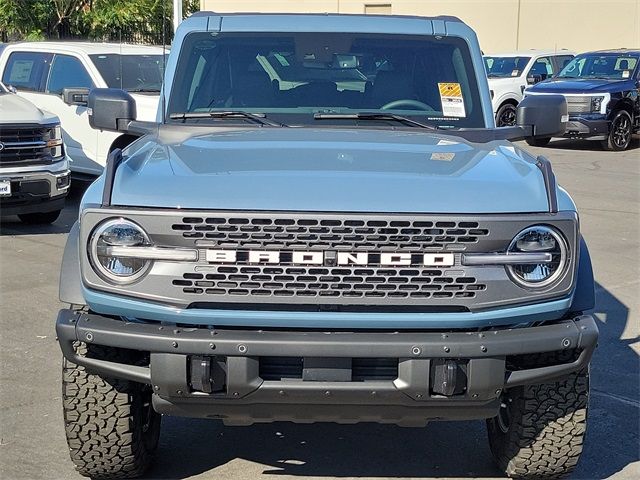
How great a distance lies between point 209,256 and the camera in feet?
11.6

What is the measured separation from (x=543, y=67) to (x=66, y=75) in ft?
43.3

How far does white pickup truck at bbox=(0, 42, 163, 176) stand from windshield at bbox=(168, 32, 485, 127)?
21.4 feet

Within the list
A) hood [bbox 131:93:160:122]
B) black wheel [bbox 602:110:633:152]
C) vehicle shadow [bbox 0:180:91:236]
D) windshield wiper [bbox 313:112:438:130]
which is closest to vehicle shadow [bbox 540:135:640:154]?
black wheel [bbox 602:110:633:152]

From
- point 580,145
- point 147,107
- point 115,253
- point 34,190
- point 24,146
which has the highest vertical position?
point 115,253

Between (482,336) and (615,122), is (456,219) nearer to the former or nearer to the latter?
(482,336)

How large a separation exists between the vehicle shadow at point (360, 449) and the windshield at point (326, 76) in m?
1.51

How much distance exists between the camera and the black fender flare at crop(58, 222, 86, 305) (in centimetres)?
380

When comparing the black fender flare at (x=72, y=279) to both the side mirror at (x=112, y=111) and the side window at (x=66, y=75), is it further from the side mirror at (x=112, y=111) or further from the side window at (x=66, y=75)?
the side window at (x=66, y=75)

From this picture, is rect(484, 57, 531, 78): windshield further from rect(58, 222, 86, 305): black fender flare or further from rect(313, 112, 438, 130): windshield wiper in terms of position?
rect(58, 222, 86, 305): black fender flare

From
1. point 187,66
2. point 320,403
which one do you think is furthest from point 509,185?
point 187,66

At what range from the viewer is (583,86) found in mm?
18500

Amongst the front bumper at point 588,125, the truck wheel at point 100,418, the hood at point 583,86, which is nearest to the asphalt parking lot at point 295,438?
the truck wheel at point 100,418

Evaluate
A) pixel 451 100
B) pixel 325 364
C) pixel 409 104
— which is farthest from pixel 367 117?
pixel 325 364

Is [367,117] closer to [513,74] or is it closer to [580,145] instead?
[580,145]
